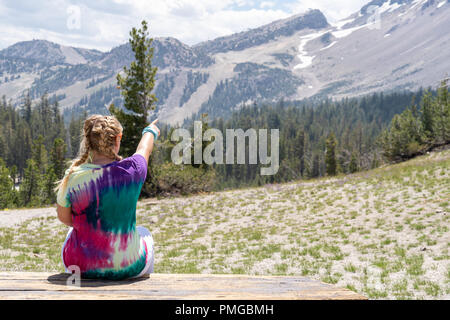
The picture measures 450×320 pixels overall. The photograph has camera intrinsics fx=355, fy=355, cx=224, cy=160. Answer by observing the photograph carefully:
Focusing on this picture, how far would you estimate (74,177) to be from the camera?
371 centimetres

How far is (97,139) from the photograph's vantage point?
3752 mm

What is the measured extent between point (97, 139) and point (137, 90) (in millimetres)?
27542

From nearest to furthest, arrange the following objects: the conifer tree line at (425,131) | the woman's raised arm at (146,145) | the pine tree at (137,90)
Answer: the woman's raised arm at (146,145), the pine tree at (137,90), the conifer tree line at (425,131)

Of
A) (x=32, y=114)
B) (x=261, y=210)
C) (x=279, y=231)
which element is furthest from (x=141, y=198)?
(x=32, y=114)

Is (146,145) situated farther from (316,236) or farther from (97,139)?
(316,236)

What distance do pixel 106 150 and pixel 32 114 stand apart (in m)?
171

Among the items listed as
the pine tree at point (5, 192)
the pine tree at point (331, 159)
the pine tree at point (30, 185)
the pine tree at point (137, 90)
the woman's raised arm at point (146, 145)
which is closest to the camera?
the woman's raised arm at point (146, 145)

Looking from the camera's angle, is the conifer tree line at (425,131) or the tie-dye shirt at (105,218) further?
the conifer tree line at (425,131)

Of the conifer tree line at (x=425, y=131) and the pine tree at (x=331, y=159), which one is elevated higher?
the conifer tree line at (x=425, y=131)

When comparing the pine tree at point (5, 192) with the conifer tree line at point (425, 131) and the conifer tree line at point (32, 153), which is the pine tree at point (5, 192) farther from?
the conifer tree line at point (425, 131)

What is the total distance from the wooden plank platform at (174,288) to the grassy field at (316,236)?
5.57 metres

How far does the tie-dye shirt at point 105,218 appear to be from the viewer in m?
3.74

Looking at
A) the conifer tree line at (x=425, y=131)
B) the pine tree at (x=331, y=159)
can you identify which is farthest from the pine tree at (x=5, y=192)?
the pine tree at (x=331, y=159)
